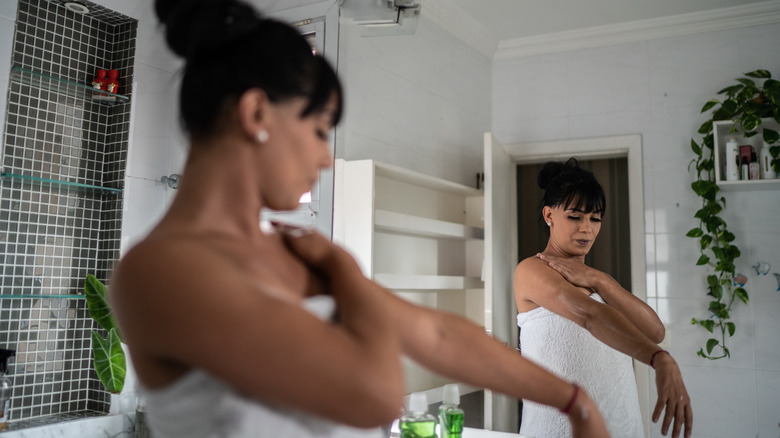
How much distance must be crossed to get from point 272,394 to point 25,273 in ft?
3.39

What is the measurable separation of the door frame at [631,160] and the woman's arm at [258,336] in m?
0.92

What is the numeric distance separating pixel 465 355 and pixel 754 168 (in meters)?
1.24

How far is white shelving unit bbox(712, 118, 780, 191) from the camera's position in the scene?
1273 mm

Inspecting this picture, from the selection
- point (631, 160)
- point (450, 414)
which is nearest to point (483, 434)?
point (450, 414)

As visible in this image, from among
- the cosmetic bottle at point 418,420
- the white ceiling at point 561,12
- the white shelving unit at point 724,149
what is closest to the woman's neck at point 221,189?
the cosmetic bottle at point 418,420

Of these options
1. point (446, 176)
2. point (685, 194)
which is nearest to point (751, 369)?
point (685, 194)

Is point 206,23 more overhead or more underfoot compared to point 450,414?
more overhead

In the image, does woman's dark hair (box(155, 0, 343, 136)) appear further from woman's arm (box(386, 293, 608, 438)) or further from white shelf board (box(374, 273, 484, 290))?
white shelf board (box(374, 273, 484, 290))

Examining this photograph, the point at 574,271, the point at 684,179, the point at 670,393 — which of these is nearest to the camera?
the point at 670,393

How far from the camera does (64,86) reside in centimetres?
115

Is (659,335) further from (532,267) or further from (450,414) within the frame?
(450,414)

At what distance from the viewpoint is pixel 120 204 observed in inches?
47.5

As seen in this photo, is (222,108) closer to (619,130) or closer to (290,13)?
(290,13)

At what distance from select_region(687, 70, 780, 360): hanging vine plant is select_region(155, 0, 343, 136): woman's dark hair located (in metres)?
1.15
